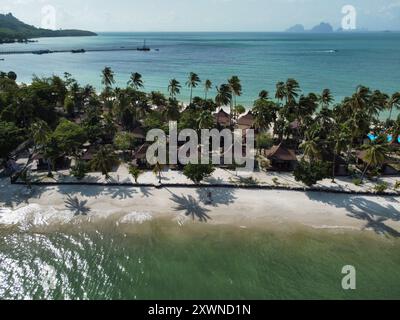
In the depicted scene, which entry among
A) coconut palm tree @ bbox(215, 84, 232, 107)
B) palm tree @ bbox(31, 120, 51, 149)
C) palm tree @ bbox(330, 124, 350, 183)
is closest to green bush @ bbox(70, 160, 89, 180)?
palm tree @ bbox(31, 120, 51, 149)

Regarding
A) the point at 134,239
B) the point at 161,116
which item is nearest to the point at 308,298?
the point at 134,239

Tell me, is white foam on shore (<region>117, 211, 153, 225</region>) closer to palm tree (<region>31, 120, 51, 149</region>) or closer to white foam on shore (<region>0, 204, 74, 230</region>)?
white foam on shore (<region>0, 204, 74, 230</region>)

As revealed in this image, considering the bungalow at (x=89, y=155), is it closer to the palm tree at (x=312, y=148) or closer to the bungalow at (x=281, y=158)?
the bungalow at (x=281, y=158)

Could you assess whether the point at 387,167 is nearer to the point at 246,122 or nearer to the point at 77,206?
the point at 246,122

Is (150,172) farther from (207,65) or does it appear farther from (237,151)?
(207,65)

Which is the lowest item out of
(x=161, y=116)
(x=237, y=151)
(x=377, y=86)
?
(x=237, y=151)

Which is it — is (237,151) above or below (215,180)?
above

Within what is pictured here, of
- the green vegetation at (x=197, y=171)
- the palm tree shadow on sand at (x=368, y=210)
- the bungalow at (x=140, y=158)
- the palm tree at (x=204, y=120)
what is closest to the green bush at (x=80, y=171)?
the bungalow at (x=140, y=158)

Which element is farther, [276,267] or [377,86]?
[377,86]
